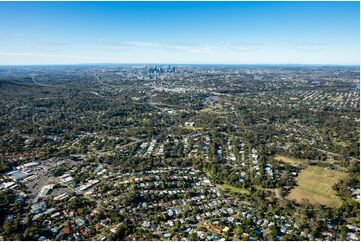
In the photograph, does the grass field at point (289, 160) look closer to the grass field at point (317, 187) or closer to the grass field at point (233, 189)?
the grass field at point (317, 187)

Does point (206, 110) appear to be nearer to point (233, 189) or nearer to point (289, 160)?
point (289, 160)

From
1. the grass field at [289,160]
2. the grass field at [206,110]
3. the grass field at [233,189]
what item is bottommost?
the grass field at [233,189]

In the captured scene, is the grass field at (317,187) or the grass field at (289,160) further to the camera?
the grass field at (289,160)

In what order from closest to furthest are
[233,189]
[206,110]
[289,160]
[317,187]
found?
[233,189] < [317,187] < [289,160] < [206,110]

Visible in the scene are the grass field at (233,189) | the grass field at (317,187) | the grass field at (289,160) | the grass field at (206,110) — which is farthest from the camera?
the grass field at (206,110)

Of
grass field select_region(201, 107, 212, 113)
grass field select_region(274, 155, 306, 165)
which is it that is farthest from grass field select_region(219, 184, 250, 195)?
grass field select_region(201, 107, 212, 113)

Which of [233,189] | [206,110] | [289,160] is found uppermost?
[206,110]

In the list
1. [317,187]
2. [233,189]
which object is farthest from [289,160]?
[233,189]

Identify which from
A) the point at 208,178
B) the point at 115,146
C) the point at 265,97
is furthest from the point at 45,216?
the point at 265,97

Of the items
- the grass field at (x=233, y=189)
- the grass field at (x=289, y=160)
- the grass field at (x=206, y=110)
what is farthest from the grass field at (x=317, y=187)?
the grass field at (x=206, y=110)

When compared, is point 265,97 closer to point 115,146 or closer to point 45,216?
point 115,146
